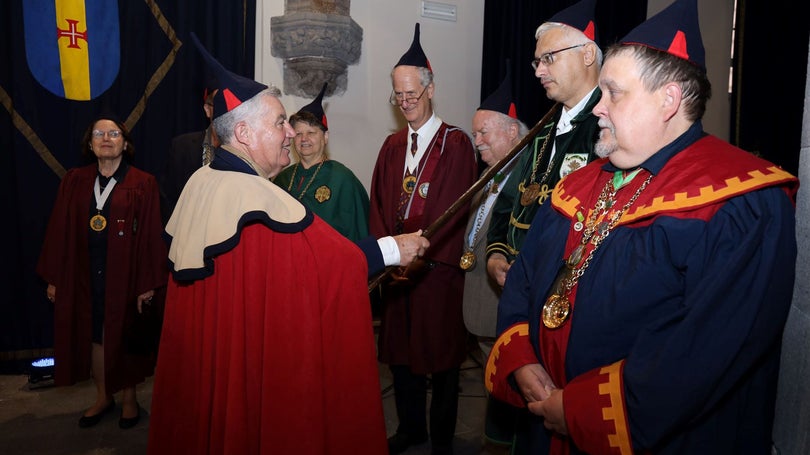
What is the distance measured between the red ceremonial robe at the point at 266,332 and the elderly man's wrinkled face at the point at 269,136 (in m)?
0.16

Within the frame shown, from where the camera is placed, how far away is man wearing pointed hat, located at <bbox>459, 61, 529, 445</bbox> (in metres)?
2.66

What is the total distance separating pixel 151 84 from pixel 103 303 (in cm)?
201

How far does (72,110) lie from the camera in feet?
14.5

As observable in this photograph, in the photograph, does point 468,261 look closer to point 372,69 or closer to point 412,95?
point 412,95

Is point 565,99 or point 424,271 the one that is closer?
point 565,99

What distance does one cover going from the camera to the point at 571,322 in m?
1.41

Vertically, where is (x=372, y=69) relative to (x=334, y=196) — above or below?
above

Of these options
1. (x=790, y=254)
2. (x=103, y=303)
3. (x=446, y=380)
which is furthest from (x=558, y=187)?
(x=103, y=303)

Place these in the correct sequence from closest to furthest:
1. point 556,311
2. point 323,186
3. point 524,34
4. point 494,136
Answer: point 556,311
point 494,136
point 323,186
point 524,34

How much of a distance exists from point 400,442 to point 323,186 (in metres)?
1.61

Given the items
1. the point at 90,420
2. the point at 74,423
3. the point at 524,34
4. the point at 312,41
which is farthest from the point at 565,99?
the point at 524,34

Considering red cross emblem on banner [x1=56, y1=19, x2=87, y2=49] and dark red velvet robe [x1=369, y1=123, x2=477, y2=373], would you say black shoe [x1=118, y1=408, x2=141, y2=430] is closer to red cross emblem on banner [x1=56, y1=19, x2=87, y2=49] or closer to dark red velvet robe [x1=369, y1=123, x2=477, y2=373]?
dark red velvet robe [x1=369, y1=123, x2=477, y2=373]

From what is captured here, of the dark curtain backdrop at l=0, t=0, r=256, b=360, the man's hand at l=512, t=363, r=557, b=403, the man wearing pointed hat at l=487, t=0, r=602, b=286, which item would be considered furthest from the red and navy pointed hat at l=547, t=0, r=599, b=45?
the dark curtain backdrop at l=0, t=0, r=256, b=360

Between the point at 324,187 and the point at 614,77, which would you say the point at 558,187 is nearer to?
the point at 614,77
